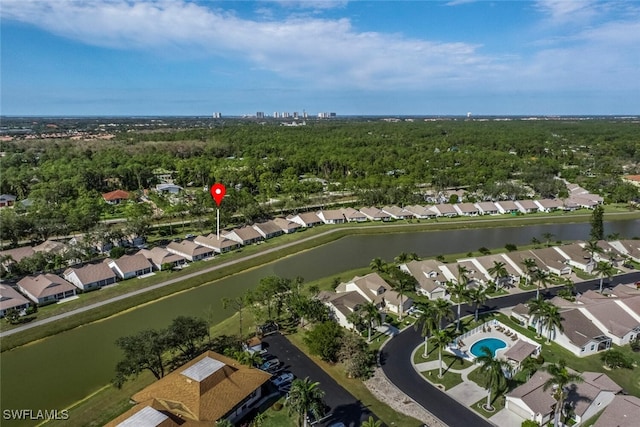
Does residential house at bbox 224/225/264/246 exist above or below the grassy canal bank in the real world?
above

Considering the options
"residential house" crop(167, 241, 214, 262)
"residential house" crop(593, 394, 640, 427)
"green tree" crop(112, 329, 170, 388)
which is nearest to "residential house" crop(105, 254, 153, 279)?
"residential house" crop(167, 241, 214, 262)

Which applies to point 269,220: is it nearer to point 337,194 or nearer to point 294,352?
point 337,194

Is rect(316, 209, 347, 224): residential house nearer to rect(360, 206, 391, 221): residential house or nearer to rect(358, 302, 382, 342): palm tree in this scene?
rect(360, 206, 391, 221): residential house

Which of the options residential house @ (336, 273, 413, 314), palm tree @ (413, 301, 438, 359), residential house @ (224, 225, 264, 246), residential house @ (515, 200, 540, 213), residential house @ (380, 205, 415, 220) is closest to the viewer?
palm tree @ (413, 301, 438, 359)

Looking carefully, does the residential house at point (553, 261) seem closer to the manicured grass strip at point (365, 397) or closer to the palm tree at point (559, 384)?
the palm tree at point (559, 384)

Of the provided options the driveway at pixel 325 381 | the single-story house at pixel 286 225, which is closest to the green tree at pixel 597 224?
the single-story house at pixel 286 225

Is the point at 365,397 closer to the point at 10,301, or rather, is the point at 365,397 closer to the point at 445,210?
the point at 10,301
